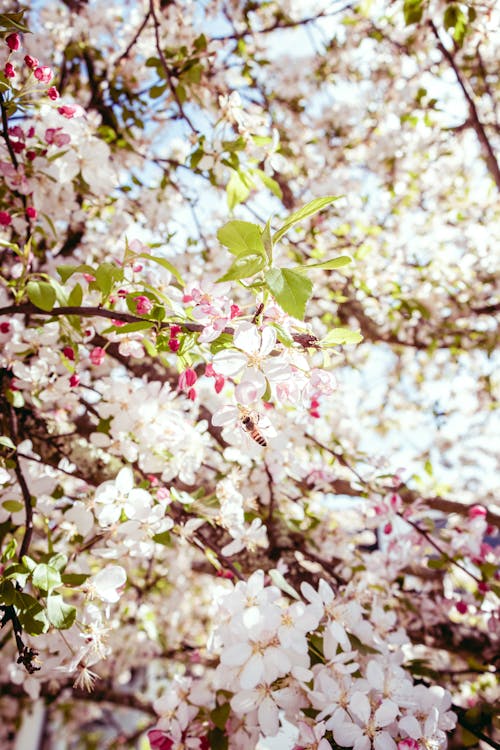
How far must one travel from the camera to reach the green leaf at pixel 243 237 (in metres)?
0.64

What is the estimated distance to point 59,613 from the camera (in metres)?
0.78

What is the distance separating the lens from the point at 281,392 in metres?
0.75

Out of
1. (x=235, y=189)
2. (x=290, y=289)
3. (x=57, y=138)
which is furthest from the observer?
(x=235, y=189)

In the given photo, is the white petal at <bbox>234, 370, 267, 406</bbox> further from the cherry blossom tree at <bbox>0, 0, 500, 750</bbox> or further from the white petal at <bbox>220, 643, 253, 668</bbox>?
the white petal at <bbox>220, 643, 253, 668</bbox>

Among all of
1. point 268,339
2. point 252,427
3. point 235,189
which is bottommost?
point 252,427

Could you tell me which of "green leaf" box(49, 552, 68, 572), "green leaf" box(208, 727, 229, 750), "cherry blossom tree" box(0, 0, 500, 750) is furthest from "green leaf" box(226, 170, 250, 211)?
"green leaf" box(208, 727, 229, 750)

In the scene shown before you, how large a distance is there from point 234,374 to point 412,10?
122 cm

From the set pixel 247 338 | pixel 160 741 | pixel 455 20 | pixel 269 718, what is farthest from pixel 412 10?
pixel 160 741

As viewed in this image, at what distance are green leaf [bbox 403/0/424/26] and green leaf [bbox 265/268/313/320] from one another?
114 cm

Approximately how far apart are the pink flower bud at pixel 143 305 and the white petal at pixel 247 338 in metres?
0.18

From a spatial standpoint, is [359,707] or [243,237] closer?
[243,237]

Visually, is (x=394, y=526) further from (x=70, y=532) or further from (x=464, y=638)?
(x=70, y=532)

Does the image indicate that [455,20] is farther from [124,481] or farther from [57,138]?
[124,481]

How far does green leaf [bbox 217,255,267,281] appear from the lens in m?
0.62
